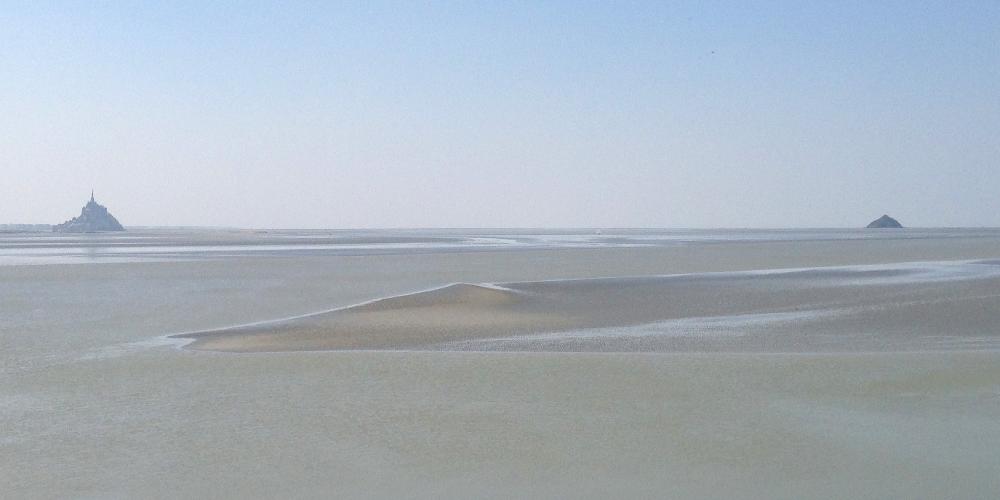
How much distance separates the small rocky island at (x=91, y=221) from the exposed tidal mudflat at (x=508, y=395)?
10226 cm

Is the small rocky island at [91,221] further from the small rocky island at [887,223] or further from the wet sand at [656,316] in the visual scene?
the small rocky island at [887,223]

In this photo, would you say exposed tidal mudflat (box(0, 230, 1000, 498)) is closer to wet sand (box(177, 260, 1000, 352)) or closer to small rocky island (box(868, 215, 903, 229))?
wet sand (box(177, 260, 1000, 352))

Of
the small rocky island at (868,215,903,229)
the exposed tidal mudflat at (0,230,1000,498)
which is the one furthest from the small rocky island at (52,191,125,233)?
the small rocky island at (868,215,903,229)

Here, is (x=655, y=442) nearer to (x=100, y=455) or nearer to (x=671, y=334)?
(x=100, y=455)

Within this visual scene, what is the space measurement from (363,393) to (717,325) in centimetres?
734

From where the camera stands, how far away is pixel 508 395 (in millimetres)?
9406

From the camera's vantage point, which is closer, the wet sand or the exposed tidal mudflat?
the exposed tidal mudflat

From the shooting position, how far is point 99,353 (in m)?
12.3

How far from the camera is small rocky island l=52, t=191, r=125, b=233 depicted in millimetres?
111750

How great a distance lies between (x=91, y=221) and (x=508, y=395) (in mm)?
118125

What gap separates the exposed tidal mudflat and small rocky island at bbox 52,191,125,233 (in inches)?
4026

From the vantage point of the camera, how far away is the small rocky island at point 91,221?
11175 centimetres

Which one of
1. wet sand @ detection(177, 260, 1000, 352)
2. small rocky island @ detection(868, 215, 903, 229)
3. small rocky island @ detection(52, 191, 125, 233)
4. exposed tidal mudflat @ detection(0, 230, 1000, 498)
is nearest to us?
exposed tidal mudflat @ detection(0, 230, 1000, 498)

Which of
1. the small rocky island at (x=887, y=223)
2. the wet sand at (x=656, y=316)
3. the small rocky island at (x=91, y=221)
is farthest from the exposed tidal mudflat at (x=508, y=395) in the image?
the small rocky island at (x=887, y=223)
